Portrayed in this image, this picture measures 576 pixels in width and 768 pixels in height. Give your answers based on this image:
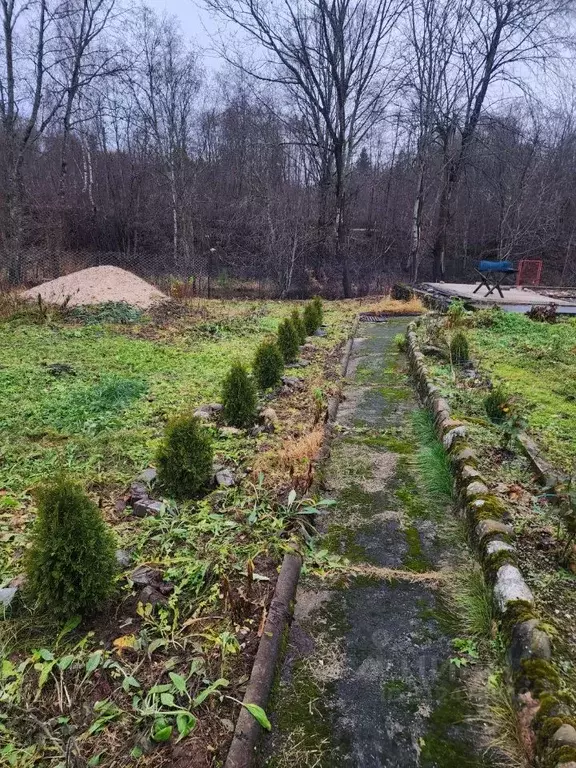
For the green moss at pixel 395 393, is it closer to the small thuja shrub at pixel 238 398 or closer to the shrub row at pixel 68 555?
the small thuja shrub at pixel 238 398

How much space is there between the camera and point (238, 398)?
15.5 feet

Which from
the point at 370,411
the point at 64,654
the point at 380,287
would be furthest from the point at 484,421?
the point at 380,287

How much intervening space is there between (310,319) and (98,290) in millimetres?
6020

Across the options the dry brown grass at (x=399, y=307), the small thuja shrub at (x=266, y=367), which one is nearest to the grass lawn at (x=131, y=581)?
the small thuja shrub at (x=266, y=367)

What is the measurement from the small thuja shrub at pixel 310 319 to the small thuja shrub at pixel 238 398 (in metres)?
5.25

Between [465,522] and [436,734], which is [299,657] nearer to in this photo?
[436,734]

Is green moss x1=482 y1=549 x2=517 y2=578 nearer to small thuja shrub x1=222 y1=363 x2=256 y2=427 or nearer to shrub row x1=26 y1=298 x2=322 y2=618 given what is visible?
shrub row x1=26 y1=298 x2=322 y2=618

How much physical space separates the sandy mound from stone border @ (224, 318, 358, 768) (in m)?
10.2

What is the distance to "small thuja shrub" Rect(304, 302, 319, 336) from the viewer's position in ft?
32.9

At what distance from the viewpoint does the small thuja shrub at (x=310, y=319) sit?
395 inches

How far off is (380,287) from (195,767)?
18.5m

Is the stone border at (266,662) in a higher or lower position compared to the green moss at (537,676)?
lower

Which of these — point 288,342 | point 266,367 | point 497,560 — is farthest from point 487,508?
point 288,342

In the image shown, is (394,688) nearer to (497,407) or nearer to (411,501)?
(411,501)
